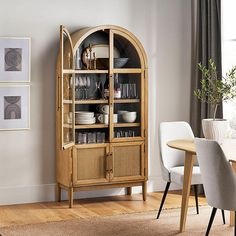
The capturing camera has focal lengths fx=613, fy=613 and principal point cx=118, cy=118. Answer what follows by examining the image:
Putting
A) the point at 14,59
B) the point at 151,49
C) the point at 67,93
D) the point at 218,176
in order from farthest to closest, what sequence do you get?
the point at 151,49
the point at 14,59
the point at 67,93
the point at 218,176

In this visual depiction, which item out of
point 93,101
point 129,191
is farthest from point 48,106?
point 129,191

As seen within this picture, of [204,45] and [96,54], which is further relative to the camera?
[204,45]

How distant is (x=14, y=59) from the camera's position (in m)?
6.03

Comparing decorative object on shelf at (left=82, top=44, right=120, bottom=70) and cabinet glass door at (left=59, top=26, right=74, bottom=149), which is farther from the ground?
decorative object on shelf at (left=82, top=44, right=120, bottom=70)

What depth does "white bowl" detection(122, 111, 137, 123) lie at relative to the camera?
20.5 ft

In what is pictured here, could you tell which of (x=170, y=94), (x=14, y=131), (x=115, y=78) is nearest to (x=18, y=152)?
(x=14, y=131)

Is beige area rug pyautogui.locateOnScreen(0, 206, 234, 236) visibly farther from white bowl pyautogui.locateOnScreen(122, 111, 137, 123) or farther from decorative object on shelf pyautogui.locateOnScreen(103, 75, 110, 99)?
decorative object on shelf pyautogui.locateOnScreen(103, 75, 110, 99)

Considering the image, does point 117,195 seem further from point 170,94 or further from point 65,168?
point 170,94

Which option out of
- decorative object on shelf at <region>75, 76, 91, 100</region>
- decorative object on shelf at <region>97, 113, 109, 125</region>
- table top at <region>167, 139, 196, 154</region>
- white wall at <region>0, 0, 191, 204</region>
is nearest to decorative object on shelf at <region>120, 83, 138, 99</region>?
decorative object on shelf at <region>97, 113, 109, 125</region>

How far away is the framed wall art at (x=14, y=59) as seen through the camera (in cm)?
597

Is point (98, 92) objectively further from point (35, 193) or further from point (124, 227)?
point (124, 227)

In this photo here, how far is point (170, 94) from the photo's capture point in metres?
6.83

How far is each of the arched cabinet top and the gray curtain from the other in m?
0.75

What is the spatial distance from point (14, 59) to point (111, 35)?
3.23 ft
